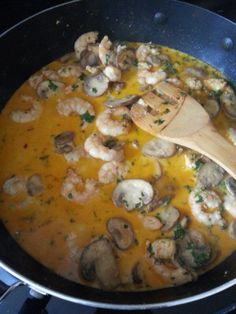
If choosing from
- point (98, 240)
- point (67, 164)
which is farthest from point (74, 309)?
point (67, 164)

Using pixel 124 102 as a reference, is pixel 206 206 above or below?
below

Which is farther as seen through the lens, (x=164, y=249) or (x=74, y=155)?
(x=74, y=155)

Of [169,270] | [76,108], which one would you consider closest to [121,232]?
[169,270]

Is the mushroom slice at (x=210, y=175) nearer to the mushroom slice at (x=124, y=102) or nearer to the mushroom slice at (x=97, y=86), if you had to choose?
the mushroom slice at (x=124, y=102)

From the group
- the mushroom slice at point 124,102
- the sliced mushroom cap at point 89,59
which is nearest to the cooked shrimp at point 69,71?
the sliced mushroom cap at point 89,59

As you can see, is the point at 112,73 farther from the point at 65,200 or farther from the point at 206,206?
the point at 206,206

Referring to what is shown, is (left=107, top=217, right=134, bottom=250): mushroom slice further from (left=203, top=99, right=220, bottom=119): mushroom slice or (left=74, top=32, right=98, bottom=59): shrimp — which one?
(left=74, top=32, right=98, bottom=59): shrimp
